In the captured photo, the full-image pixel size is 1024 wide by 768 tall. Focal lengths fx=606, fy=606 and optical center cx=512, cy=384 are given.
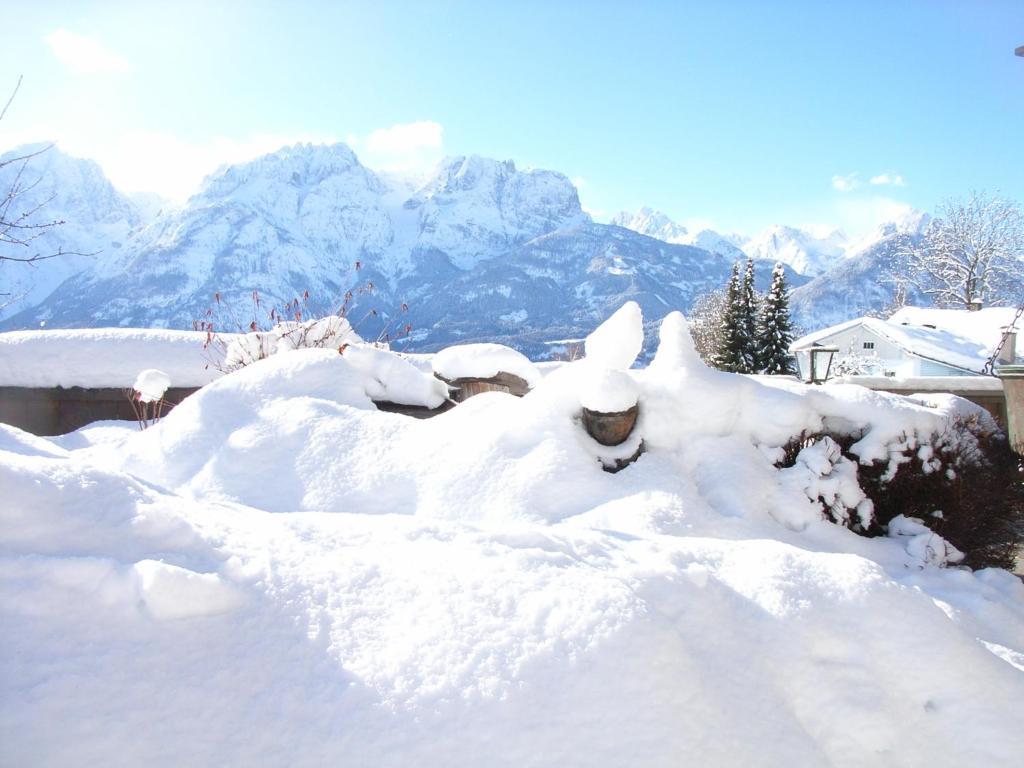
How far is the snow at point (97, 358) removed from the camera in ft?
23.2

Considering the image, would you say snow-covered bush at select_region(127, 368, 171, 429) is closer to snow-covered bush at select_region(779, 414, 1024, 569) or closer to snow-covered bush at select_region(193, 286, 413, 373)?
snow-covered bush at select_region(193, 286, 413, 373)

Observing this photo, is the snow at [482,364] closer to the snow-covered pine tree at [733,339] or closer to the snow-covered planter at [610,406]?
the snow-covered planter at [610,406]

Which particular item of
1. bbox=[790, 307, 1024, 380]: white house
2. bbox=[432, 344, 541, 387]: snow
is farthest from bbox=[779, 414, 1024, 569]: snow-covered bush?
bbox=[790, 307, 1024, 380]: white house

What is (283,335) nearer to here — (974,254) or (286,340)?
(286,340)

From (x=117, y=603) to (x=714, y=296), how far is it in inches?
1897

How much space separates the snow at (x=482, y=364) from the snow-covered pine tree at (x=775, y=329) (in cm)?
2121

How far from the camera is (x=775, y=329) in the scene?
25656 mm

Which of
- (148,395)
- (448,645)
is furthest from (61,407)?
(448,645)

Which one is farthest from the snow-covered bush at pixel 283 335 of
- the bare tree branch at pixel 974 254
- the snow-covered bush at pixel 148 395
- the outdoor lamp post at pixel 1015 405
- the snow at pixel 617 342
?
the bare tree branch at pixel 974 254

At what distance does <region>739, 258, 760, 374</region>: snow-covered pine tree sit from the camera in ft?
85.1

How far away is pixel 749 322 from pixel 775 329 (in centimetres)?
120

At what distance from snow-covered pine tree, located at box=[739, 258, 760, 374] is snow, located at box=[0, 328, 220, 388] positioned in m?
22.9

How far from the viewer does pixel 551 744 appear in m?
1.46

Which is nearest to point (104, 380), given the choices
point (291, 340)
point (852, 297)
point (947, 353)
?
point (291, 340)
